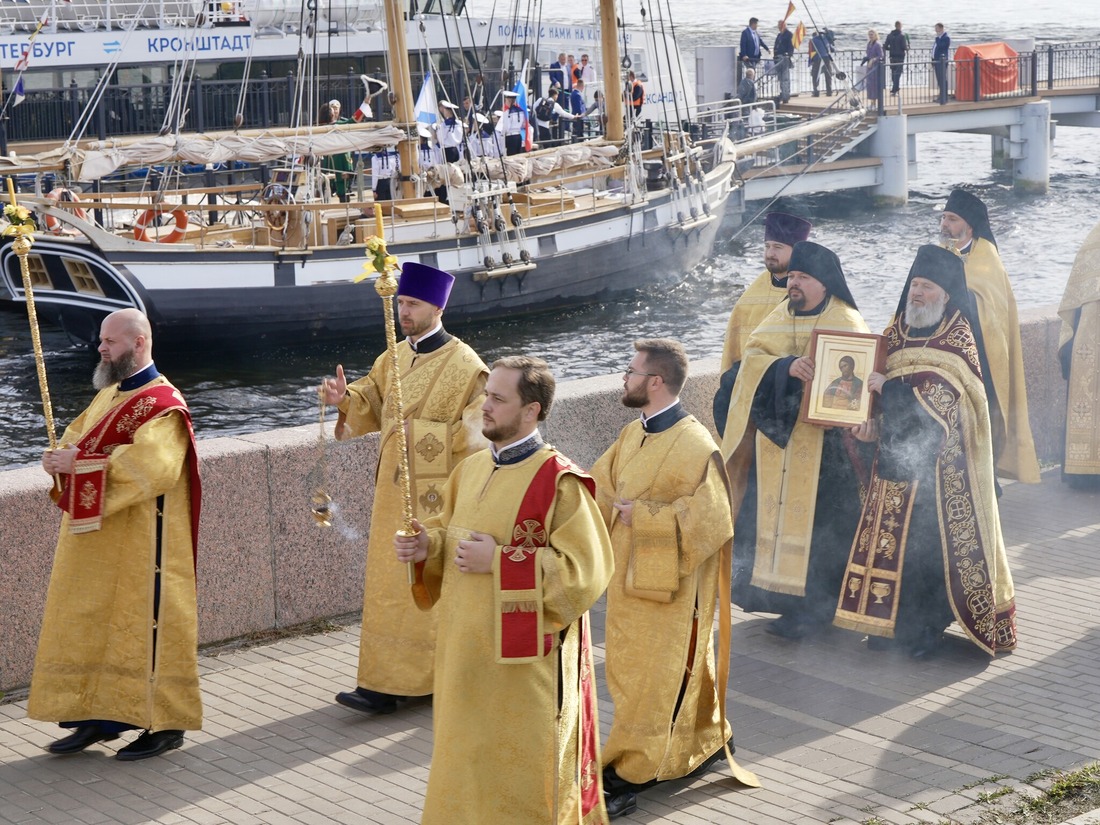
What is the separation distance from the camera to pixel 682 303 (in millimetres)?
28688

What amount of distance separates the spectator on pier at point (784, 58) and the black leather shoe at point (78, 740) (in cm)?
3402

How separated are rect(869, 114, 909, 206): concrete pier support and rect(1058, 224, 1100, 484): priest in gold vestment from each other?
27.0 metres

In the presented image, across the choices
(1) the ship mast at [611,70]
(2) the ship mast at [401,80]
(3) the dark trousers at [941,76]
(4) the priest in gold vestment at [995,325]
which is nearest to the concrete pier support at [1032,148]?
(3) the dark trousers at [941,76]

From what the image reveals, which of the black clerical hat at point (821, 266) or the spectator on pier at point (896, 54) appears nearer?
the black clerical hat at point (821, 266)

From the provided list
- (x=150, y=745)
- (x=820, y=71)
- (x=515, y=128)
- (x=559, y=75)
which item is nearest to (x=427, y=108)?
(x=515, y=128)

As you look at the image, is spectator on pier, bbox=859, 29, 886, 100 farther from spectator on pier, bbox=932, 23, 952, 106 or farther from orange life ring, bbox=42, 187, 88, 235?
orange life ring, bbox=42, 187, 88, 235

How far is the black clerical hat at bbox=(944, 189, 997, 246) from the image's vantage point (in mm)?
8695

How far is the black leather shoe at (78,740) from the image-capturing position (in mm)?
6266

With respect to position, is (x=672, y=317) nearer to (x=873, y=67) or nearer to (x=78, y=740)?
(x=873, y=67)

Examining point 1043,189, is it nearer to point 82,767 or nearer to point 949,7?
point 82,767

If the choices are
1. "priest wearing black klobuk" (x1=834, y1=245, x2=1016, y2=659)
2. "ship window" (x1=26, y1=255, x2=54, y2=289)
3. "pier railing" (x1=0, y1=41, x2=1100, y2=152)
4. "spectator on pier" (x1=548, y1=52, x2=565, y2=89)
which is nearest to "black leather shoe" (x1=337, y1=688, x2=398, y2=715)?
"priest wearing black klobuk" (x1=834, y1=245, x2=1016, y2=659)

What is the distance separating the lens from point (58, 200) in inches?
906

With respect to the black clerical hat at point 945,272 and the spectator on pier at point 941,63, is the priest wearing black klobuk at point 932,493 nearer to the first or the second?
the black clerical hat at point 945,272

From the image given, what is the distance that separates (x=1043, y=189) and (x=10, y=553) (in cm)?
3589
